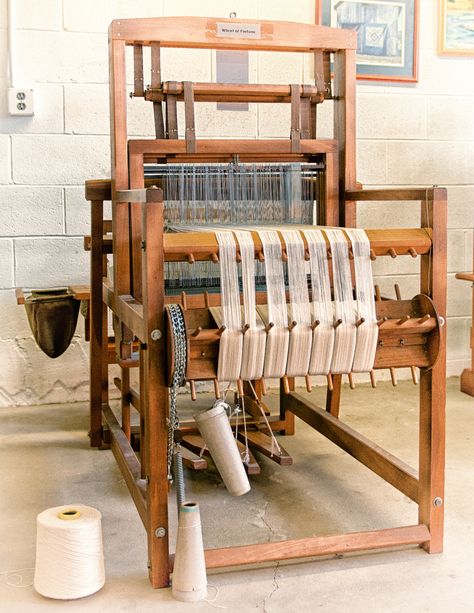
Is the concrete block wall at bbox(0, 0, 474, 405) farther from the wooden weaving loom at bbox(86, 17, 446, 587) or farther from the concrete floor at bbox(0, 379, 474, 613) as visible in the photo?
the wooden weaving loom at bbox(86, 17, 446, 587)

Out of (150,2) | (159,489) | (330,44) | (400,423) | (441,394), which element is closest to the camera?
(159,489)

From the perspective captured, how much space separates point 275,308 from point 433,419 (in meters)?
0.53

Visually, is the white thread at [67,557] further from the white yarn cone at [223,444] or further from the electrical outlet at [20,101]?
the electrical outlet at [20,101]

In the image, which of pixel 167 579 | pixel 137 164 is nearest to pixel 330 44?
pixel 137 164

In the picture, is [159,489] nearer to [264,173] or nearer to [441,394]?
[441,394]

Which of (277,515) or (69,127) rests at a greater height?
(69,127)

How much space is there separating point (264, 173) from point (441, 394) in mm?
942

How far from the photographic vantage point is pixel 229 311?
Answer: 6.47 feet

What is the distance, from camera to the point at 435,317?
209 centimetres

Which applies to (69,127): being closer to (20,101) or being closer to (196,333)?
(20,101)

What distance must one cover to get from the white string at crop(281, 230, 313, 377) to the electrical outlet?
6.53 feet

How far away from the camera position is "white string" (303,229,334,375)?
2.02 metres

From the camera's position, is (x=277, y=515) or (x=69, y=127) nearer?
(x=277, y=515)

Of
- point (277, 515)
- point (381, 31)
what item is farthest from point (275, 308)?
point (381, 31)
